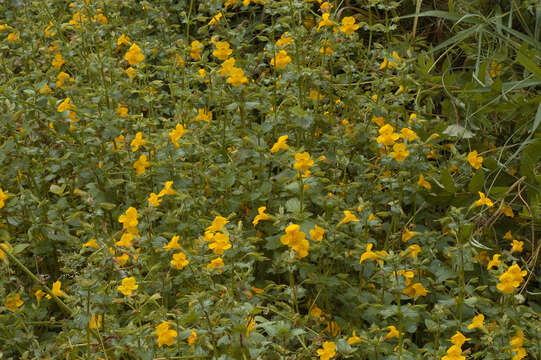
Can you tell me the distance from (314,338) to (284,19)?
3.46ft

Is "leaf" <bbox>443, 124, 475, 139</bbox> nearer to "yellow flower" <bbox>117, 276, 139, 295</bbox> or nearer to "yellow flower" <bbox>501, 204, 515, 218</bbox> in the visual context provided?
"yellow flower" <bbox>501, 204, 515, 218</bbox>

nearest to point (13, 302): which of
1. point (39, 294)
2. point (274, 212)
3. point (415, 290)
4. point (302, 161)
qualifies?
point (39, 294)

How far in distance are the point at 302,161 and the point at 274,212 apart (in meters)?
0.37

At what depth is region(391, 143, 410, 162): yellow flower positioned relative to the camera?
2.12 meters

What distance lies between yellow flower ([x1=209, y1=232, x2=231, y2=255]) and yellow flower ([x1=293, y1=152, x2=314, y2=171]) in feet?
1.06

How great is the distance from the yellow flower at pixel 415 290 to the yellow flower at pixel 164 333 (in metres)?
0.69

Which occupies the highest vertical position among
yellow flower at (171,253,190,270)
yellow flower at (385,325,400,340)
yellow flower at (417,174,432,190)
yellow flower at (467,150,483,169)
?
yellow flower at (171,253,190,270)

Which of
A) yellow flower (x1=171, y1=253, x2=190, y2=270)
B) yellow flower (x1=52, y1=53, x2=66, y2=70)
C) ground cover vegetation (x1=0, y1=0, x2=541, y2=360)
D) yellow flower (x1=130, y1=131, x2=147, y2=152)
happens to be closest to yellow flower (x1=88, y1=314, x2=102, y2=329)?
ground cover vegetation (x1=0, y1=0, x2=541, y2=360)

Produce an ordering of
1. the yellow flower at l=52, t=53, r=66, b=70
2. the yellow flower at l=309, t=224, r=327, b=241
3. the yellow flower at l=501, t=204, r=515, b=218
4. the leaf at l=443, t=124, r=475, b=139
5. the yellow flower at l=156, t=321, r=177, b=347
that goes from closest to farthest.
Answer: the yellow flower at l=156, t=321, r=177, b=347
the yellow flower at l=309, t=224, r=327, b=241
the yellow flower at l=501, t=204, r=515, b=218
the leaf at l=443, t=124, r=475, b=139
the yellow flower at l=52, t=53, r=66, b=70

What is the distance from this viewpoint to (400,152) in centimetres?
212

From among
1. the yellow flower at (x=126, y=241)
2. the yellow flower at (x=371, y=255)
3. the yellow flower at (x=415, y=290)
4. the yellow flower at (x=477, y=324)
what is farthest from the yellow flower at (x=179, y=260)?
the yellow flower at (x=477, y=324)

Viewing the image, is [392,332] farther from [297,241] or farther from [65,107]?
[65,107]

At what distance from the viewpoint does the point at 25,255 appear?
7.89ft

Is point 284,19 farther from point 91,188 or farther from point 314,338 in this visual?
point 314,338
